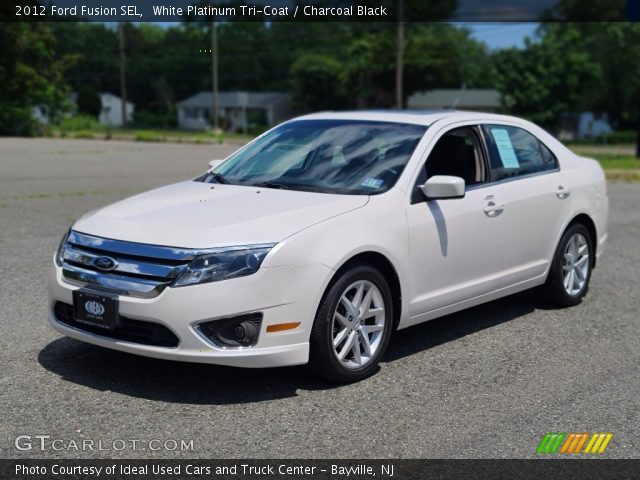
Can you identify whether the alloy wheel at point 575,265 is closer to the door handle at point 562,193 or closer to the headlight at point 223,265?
the door handle at point 562,193

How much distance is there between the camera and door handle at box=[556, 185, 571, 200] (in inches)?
287

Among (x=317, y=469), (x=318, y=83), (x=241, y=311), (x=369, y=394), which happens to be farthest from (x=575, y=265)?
(x=318, y=83)

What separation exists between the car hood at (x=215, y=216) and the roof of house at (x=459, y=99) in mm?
90100

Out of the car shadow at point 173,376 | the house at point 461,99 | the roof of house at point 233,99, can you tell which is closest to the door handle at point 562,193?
the car shadow at point 173,376

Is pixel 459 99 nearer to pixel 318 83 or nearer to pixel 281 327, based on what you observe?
pixel 318 83

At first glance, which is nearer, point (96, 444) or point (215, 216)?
point (96, 444)

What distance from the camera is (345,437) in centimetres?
→ 447

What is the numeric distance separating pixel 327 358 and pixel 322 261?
590mm

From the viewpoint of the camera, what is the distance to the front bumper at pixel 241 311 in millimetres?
4738

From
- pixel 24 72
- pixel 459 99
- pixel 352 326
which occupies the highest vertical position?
pixel 24 72

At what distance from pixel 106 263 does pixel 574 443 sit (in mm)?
2771

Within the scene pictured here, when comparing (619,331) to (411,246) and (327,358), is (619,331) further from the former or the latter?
(327,358)

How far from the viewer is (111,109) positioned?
92.9 m

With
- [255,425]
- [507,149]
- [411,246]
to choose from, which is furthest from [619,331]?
[255,425]
